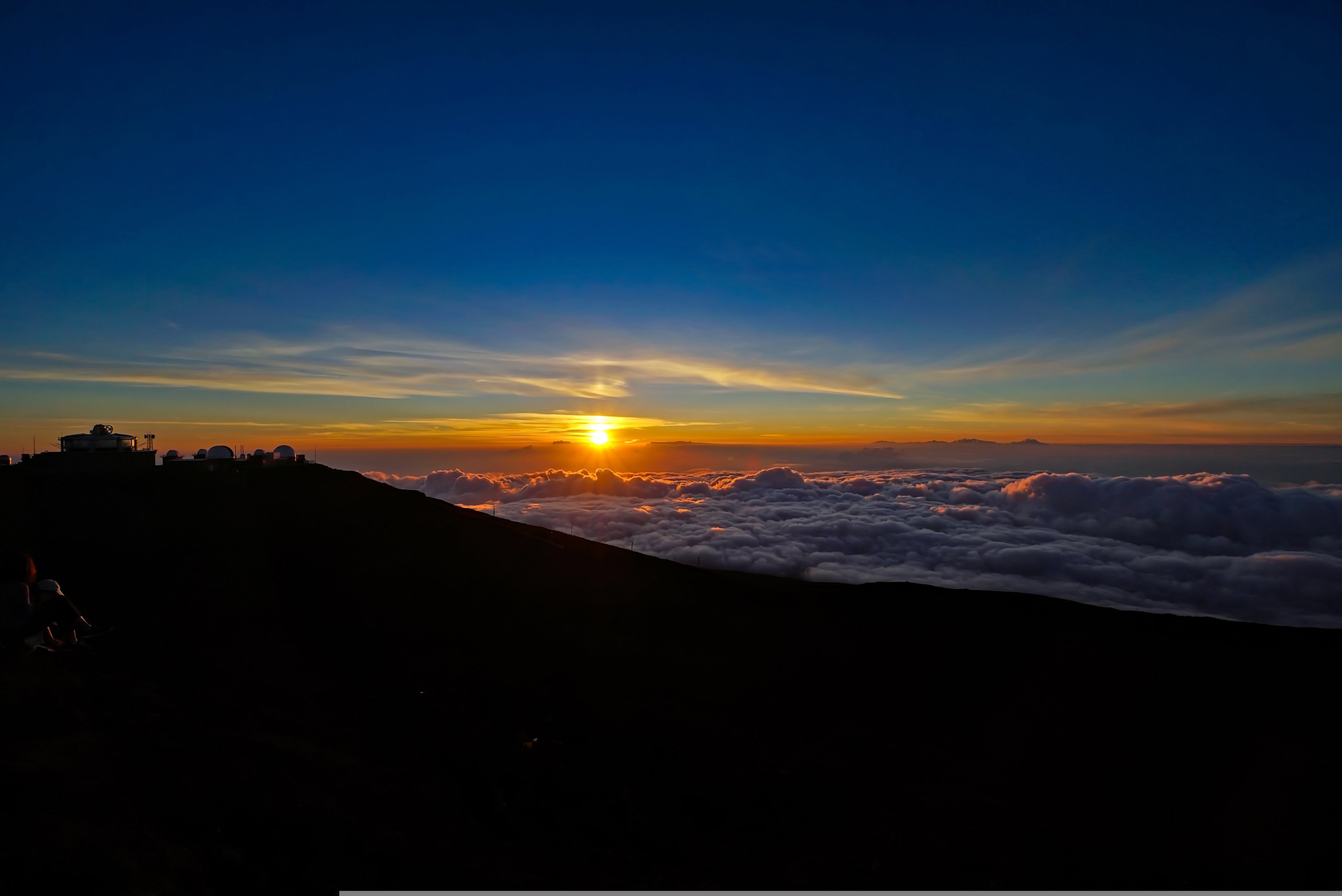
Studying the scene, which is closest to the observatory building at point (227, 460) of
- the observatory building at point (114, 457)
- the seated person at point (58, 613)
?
the observatory building at point (114, 457)

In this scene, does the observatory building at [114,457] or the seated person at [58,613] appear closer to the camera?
the seated person at [58,613]

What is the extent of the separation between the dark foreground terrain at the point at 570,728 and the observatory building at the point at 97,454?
160cm

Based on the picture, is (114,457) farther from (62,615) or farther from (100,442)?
(62,615)

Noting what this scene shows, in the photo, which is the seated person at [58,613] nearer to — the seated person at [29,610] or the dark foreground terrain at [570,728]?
the seated person at [29,610]

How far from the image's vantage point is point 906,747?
1490cm

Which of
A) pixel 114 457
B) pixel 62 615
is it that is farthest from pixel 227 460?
pixel 62 615

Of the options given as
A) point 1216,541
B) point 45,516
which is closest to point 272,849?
Answer: point 45,516

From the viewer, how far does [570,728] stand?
13094mm

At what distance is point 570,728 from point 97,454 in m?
32.0

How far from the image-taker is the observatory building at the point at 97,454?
28688mm

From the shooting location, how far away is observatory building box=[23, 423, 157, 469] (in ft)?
94.1

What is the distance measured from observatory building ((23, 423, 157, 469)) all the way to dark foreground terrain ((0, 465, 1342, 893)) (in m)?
1.60

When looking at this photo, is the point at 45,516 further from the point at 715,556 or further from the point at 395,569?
the point at 715,556

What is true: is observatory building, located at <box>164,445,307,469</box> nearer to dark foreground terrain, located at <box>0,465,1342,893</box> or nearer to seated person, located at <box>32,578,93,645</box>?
dark foreground terrain, located at <box>0,465,1342,893</box>
